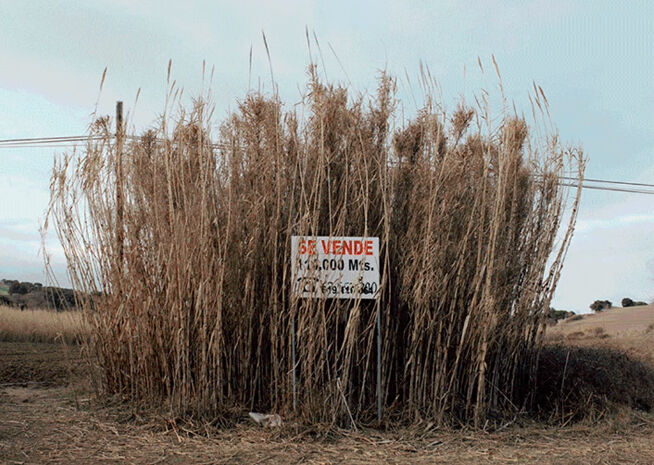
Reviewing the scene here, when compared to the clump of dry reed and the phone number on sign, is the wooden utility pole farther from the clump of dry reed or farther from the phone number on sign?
the phone number on sign

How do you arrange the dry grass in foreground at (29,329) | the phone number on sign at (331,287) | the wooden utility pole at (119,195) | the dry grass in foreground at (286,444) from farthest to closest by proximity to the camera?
the dry grass in foreground at (29,329) < the wooden utility pole at (119,195) < the phone number on sign at (331,287) < the dry grass in foreground at (286,444)

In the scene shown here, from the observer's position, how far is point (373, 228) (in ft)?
15.6

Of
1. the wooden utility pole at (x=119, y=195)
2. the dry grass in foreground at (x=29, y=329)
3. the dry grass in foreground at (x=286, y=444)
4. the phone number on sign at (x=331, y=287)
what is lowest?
the dry grass in foreground at (x=286, y=444)

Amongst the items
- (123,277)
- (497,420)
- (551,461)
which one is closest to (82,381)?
(123,277)

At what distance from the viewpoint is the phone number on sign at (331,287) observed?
169 inches

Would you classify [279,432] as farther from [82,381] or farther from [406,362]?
[82,381]

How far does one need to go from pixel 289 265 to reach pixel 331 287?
1.24 feet

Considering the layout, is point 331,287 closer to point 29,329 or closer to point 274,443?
point 274,443

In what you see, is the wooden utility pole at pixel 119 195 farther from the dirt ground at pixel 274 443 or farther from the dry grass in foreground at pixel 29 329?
the dry grass in foreground at pixel 29 329

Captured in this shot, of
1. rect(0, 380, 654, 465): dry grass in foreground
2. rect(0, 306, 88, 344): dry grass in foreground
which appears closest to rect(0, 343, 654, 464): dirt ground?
rect(0, 380, 654, 465): dry grass in foreground

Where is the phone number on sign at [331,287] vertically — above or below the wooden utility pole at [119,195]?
below

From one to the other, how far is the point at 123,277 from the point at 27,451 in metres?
1.49

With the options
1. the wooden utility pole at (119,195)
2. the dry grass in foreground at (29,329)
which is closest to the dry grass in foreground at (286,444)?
the wooden utility pole at (119,195)

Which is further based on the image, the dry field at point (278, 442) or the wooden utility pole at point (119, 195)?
the wooden utility pole at point (119, 195)
